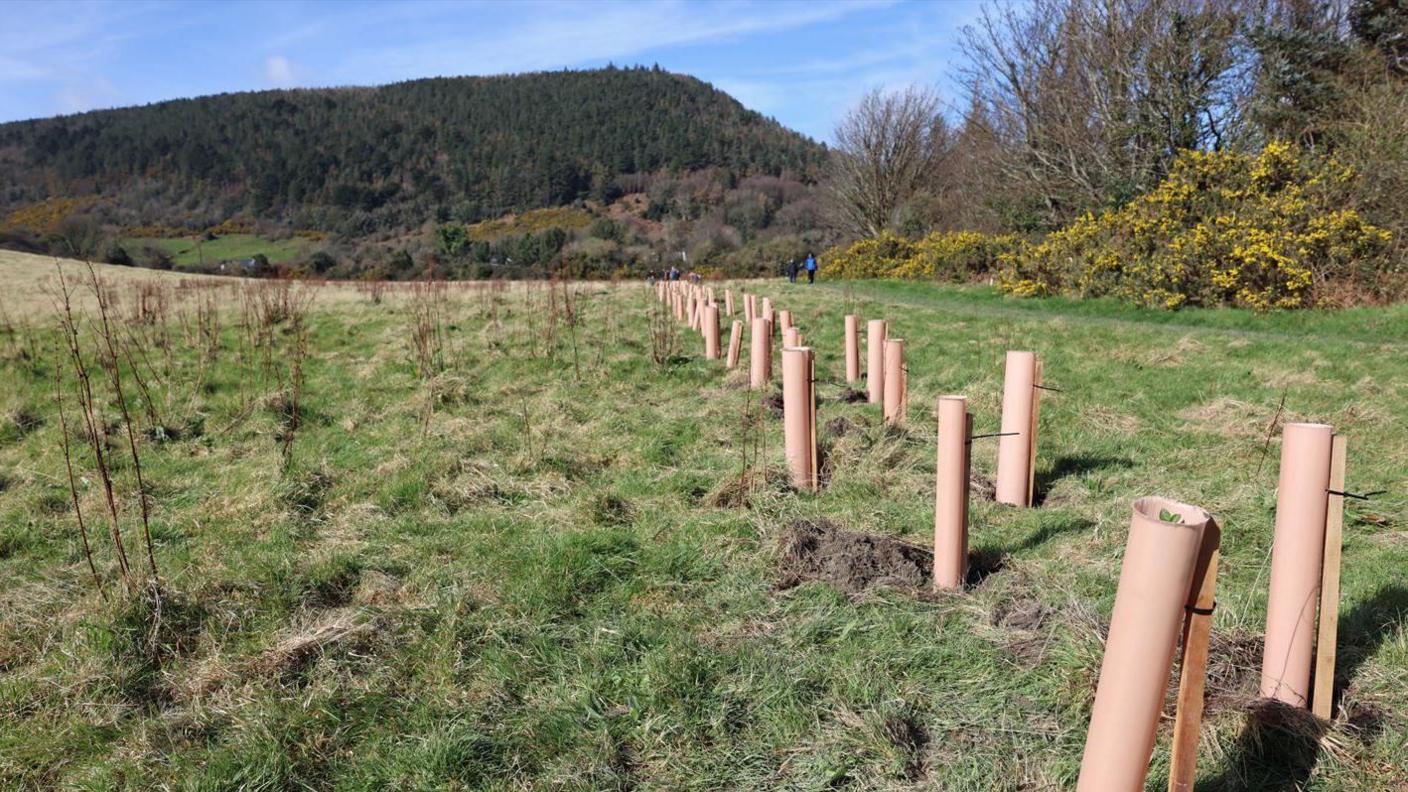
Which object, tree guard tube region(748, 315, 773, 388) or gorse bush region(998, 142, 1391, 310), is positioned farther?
gorse bush region(998, 142, 1391, 310)

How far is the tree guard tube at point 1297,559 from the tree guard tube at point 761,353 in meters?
5.08

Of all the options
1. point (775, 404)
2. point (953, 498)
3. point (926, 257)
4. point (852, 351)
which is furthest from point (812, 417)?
point (926, 257)

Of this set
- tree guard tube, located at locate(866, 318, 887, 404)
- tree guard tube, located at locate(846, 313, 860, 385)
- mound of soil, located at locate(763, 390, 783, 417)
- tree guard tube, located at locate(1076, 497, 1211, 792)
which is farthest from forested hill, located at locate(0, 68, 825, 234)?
tree guard tube, located at locate(1076, 497, 1211, 792)

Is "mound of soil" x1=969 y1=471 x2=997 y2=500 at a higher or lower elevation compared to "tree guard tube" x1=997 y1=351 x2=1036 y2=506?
lower

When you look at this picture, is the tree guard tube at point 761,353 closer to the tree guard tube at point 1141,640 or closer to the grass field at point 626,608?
the grass field at point 626,608

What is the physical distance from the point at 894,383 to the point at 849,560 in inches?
116

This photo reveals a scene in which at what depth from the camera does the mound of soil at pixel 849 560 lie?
372 centimetres

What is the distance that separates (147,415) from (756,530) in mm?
6483

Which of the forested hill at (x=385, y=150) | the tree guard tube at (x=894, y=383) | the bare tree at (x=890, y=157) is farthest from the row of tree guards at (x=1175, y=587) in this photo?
the forested hill at (x=385, y=150)

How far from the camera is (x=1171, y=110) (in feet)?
61.3

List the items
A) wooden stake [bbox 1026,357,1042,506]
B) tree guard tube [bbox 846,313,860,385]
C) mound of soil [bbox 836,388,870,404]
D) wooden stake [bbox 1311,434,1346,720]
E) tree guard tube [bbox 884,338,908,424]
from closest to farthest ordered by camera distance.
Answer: wooden stake [bbox 1311,434,1346,720]
wooden stake [bbox 1026,357,1042,506]
tree guard tube [bbox 884,338,908,424]
mound of soil [bbox 836,388,870,404]
tree guard tube [bbox 846,313,860,385]

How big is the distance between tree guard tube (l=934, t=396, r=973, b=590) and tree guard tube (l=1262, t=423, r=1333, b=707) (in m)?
1.21

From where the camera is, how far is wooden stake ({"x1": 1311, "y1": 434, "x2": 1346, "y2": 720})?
2514mm

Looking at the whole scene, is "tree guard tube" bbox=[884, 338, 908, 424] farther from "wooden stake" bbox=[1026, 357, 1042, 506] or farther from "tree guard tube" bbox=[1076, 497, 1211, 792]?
"tree guard tube" bbox=[1076, 497, 1211, 792]
